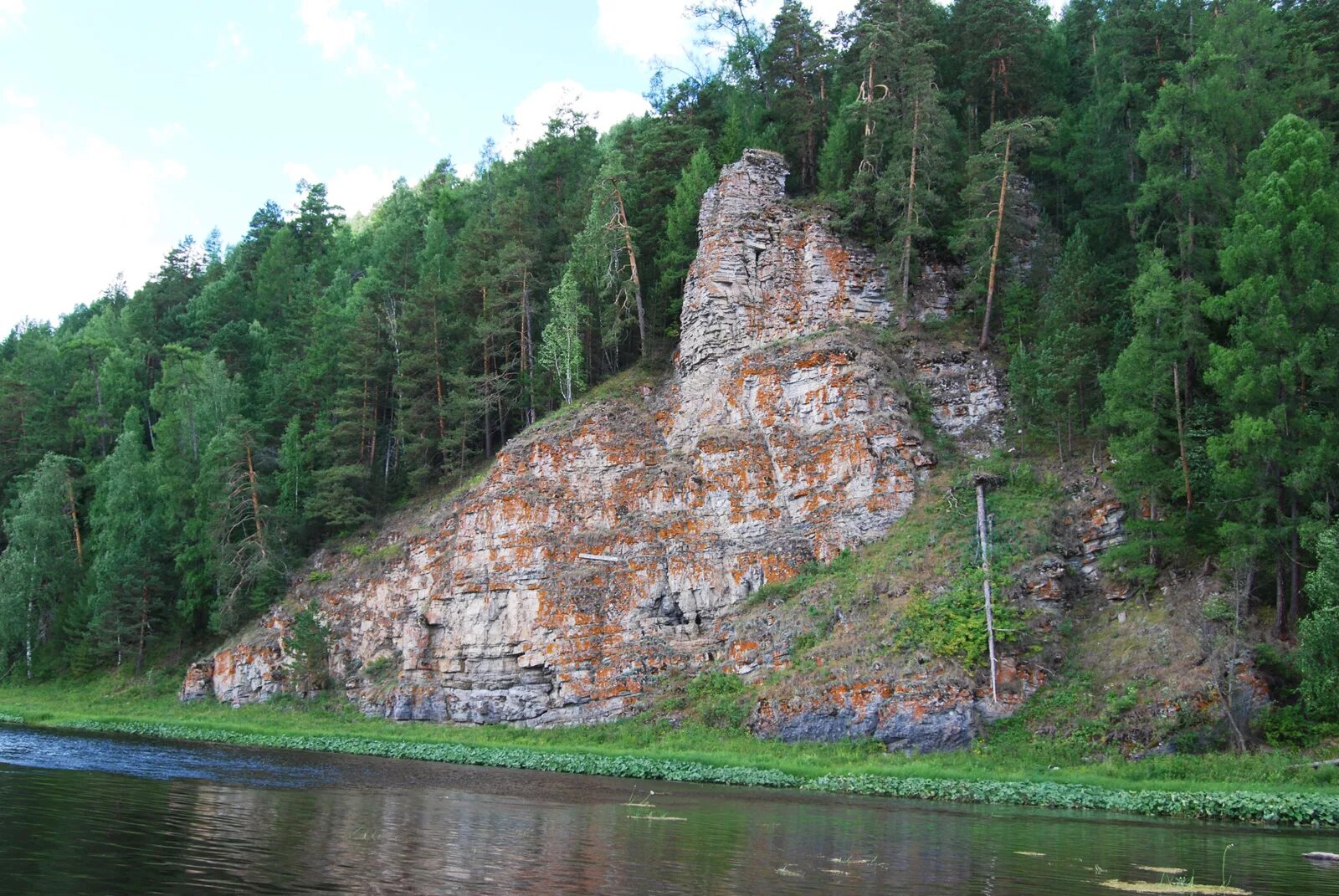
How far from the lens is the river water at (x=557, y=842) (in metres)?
15.4

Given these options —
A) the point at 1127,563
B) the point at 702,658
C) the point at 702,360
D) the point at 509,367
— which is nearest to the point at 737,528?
the point at 702,658

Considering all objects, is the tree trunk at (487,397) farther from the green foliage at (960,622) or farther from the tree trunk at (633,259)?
the green foliage at (960,622)

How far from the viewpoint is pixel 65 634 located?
67.4 metres

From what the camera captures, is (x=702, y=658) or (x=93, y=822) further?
(x=702, y=658)

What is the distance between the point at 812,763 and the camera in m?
33.5

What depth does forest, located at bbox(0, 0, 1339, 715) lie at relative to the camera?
33.7 metres

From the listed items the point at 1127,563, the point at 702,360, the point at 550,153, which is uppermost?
the point at 550,153

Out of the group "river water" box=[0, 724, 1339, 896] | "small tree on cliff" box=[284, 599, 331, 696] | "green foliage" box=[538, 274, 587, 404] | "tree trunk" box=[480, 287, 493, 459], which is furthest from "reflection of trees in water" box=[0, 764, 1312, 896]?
"tree trunk" box=[480, 287, 493, 459]

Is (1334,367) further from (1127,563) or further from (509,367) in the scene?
(509,367)

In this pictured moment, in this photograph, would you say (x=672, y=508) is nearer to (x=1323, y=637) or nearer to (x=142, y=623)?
(x=1323, y=637)

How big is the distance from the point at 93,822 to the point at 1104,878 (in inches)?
763

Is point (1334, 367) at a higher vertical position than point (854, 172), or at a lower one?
lower


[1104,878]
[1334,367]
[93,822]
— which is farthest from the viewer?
[1334,367]

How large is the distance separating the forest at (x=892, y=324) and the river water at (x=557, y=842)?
41.1 feet
